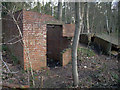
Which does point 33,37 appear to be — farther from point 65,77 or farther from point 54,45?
point 54,45

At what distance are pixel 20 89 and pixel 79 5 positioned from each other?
3243mm

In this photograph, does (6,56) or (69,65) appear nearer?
(6,56)

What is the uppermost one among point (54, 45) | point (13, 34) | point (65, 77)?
point (13, 34)

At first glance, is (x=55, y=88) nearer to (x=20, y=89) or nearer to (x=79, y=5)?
(x=20, y=89)

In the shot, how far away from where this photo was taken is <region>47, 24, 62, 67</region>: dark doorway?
8023 millimetres

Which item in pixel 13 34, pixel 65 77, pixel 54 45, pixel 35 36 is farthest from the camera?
pixel 54 45

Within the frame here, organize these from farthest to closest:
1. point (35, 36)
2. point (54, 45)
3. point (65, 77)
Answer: point (54, 45) → point (35, 36) → point (65, 77)

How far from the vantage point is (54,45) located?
8.52m

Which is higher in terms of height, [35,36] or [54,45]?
[35,36]

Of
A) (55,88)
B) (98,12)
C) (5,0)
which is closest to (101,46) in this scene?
(98,12)

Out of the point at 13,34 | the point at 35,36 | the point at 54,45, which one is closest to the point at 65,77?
the point at 35,36

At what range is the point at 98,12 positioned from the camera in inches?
570

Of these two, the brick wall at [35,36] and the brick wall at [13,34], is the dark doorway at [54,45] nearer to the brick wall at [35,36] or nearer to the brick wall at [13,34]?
the brick wall at [35,36]

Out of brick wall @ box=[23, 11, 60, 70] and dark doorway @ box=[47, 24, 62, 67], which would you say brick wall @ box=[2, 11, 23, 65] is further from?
dark doorway @ box=[47, 24, 62, 67]
